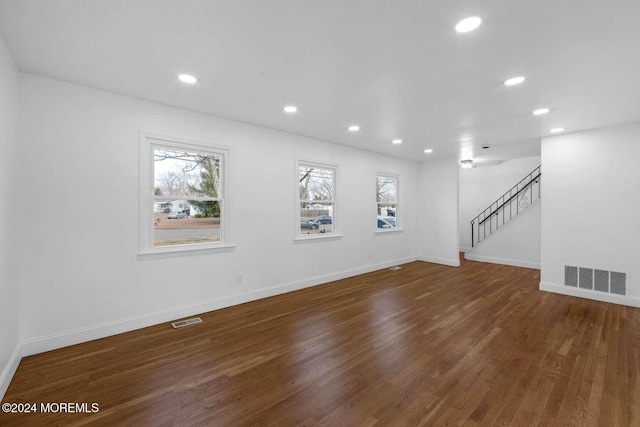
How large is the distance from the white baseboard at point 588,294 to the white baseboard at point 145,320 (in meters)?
3.97

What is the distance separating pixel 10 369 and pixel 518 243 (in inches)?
354

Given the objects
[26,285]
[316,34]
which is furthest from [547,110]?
[26,285]

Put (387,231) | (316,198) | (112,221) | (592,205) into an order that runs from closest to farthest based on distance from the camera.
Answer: (112,221)
(592,205)
(316,198)
(387,231)

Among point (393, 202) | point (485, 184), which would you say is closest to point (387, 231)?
point (393, 202)

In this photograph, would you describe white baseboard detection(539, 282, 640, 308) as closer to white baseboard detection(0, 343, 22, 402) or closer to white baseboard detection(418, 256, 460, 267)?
white baseboard detection(418, 256, 460, 267)

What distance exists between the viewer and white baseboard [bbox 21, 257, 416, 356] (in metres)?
2.74

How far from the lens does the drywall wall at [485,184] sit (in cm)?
789

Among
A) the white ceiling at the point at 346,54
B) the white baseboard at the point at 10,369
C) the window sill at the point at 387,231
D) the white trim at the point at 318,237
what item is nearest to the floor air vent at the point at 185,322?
the white baseboard at the point at 10,369

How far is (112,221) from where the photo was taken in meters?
3.10

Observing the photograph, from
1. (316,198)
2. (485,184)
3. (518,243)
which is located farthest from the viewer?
(485,184)

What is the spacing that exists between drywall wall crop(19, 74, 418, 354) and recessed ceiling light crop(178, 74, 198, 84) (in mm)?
857

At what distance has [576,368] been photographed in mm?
2504

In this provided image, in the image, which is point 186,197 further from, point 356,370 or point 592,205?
point 592,205

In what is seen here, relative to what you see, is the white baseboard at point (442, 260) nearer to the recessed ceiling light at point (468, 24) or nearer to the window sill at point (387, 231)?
the window sill at point (387, 231)
